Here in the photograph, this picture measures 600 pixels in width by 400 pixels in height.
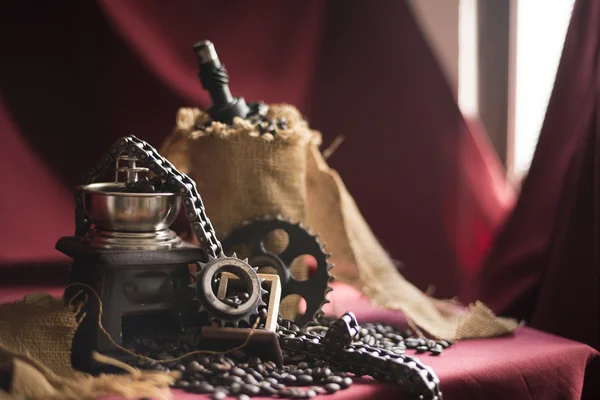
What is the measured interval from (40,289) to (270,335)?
76 cm

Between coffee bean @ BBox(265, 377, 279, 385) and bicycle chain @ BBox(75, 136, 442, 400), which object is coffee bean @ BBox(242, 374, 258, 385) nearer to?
coffee bean @ BBox(265, 377, 279, 385)

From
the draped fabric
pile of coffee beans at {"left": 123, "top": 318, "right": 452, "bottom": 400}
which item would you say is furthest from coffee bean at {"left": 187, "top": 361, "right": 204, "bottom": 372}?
the draped fabric

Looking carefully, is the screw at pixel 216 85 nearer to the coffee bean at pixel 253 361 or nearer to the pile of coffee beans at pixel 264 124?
the pile of coffee beans at pixel 264 124

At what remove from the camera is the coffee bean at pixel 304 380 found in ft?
3.23

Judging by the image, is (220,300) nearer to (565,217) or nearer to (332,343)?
(332,343)

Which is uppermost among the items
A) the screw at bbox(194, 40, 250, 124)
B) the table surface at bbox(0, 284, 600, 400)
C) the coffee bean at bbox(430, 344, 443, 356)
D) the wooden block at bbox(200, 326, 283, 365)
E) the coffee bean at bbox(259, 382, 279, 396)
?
the screw at bbox(194, 40, 250, 124)

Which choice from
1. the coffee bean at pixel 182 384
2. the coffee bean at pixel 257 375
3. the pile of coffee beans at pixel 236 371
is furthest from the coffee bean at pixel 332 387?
the coffee bean at pixel 182 384

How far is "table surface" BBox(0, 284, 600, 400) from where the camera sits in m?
1.03

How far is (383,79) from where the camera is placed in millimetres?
1920

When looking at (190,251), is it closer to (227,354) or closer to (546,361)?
(227,354)

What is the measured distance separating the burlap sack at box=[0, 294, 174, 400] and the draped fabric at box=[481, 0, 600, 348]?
1.05m

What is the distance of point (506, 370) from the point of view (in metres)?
1.10

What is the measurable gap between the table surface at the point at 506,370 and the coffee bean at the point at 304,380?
53 mm

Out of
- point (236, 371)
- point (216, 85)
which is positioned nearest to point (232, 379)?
point (236, 371)
